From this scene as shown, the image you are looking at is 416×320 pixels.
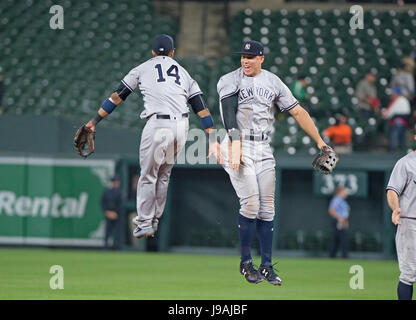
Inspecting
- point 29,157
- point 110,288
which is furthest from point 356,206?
point 110,288

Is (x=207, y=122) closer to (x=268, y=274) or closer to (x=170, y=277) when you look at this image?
(x=268, y=274)

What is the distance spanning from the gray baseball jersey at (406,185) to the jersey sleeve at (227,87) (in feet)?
6.94

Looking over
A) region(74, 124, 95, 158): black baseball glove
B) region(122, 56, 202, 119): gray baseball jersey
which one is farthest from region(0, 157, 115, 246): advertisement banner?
region(122, 56, 202, 119): gray baseball jersey

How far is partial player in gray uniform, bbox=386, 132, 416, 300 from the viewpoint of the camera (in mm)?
10117

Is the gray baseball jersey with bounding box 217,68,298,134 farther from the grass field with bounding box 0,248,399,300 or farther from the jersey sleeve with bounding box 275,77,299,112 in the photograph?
the grass field with bounding box 0,248,399,300

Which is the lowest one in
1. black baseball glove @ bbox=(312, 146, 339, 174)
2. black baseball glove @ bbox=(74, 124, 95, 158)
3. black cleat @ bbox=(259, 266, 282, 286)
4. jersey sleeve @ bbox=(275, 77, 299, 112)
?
black cleat @ bbox=(259, 266, 282, 286)

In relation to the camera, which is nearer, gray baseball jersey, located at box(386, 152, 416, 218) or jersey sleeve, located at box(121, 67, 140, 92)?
jersey sleeve, located at box(121, 67, 140, 92)

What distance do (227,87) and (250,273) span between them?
200 cm

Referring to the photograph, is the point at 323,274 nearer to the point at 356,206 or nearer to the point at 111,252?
the point at 356,206

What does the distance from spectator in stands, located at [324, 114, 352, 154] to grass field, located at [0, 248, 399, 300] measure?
260 cm

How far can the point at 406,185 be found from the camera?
33.8 feet

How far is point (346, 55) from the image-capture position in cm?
2392

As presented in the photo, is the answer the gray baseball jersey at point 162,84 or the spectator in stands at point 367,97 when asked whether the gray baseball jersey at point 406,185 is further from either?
the spectator in stands at point 367,97

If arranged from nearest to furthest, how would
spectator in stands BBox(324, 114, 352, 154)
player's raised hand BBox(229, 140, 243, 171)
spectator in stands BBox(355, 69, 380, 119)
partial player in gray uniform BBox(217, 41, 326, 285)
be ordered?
player's raised hand BBox(229, 140, 243, 171) → partial player in gray uniform BBox(217, 41, 326, 285) → spectator in stands BBox(324, 114, 352, 154) → spectator in stands BBox(355, 69, 380, 119)
